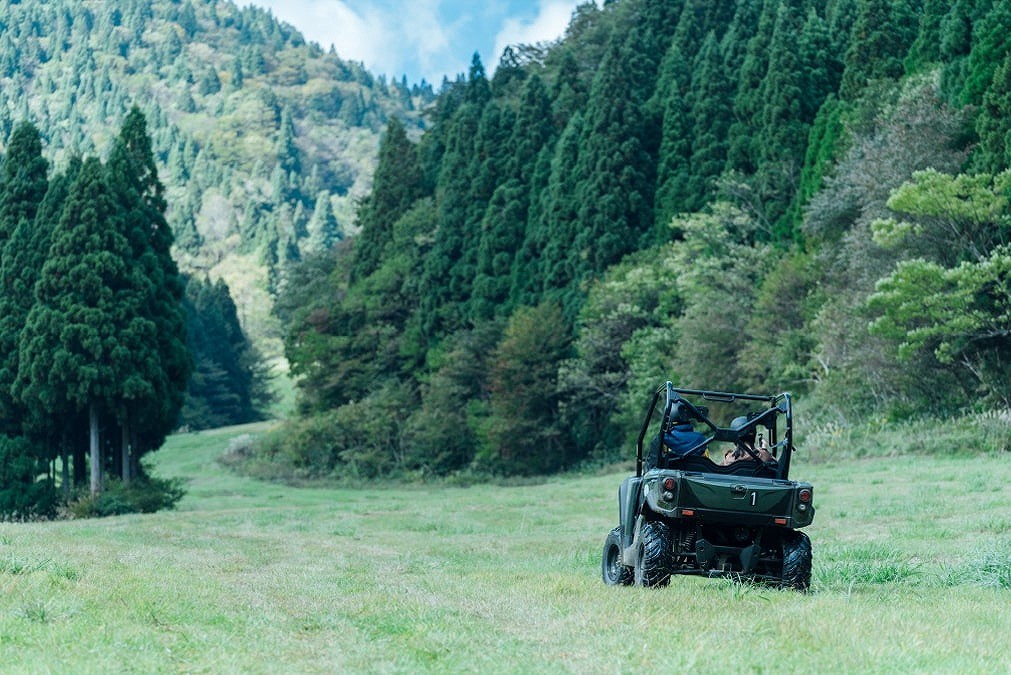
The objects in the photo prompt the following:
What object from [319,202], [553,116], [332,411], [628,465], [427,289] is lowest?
[628,465]

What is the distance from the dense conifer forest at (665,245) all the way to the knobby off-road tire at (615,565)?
61.8 feet

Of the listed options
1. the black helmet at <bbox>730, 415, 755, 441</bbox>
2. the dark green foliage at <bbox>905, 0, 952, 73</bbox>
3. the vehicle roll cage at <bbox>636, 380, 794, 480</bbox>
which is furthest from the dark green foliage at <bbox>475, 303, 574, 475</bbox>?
the black helmet at <bbox>730, 415, 755, 441</bbox>

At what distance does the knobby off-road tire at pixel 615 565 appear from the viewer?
10867 mm

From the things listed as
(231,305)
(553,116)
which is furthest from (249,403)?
(553,116)

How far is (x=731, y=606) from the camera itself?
341 inches

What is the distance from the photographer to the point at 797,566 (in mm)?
9898

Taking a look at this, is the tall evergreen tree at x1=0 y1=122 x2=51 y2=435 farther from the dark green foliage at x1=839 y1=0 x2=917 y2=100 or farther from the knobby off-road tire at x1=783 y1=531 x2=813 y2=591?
the dark green foliage at x1=839 y1=0 x2=917 y2=100

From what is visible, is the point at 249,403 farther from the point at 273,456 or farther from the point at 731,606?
the point at 731,606

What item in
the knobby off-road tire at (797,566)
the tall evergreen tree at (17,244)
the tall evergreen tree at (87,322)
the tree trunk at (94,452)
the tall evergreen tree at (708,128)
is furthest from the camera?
the tall evergreen tree at (708,128)

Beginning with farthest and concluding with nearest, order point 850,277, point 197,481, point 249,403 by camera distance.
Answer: point 249,403 → point 197,481 → point 850,277

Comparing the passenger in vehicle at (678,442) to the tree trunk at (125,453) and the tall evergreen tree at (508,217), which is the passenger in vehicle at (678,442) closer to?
the tree trunk at (125,453)

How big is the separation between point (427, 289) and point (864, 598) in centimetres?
4938

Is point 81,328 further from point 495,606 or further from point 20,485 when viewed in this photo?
point 495,606

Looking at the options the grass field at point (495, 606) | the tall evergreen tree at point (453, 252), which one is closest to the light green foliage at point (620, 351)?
the tall evergreen tree at point (453, 252)
